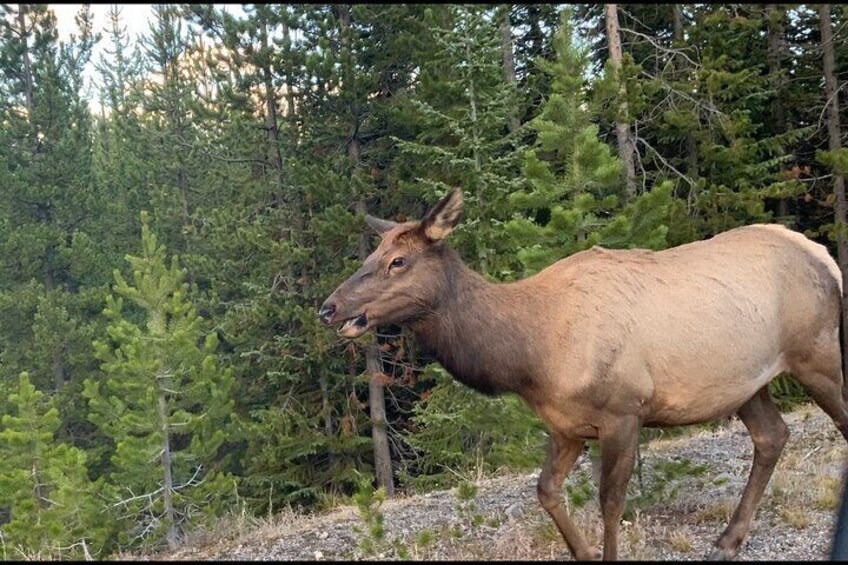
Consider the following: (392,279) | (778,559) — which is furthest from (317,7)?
(778,559)

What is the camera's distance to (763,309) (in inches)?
209

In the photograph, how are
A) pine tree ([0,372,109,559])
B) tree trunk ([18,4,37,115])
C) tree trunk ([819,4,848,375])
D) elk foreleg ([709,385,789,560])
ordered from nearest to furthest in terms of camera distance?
elk foreleg ([709,385,789,560]) → pine tree ([0,372,109,559]) → tree trunk ([819,4,848,375]) → tree trunk ([18,4,37,115])

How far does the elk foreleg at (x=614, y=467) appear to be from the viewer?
469 centimetres

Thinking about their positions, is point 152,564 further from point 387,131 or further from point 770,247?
point 387,131

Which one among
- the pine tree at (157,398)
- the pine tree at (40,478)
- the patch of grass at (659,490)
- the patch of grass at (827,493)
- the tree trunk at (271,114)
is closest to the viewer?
the patch of grass at (827,493)

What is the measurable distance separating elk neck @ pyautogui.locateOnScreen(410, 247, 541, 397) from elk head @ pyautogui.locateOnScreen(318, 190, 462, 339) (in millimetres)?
87

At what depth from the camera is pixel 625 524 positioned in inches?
245

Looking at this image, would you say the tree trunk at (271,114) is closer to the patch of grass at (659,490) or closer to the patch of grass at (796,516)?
the patch of grass at (659,490)

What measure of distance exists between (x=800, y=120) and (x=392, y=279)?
18.2 meters

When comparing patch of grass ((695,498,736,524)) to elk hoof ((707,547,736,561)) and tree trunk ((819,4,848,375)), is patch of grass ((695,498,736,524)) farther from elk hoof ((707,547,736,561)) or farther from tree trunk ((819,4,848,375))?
tree trunk ((819,4,848,375))

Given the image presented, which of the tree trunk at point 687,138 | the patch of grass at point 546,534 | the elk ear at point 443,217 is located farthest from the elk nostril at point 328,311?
the tree trunk at point 687,138

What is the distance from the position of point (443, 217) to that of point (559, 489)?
2.11 m

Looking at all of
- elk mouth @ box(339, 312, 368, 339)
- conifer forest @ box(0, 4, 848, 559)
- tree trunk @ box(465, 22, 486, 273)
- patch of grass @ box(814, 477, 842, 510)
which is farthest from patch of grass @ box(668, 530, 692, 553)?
tree trunk @ box(465, 22, 486, 273)

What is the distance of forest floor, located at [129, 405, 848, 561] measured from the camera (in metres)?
5.55
